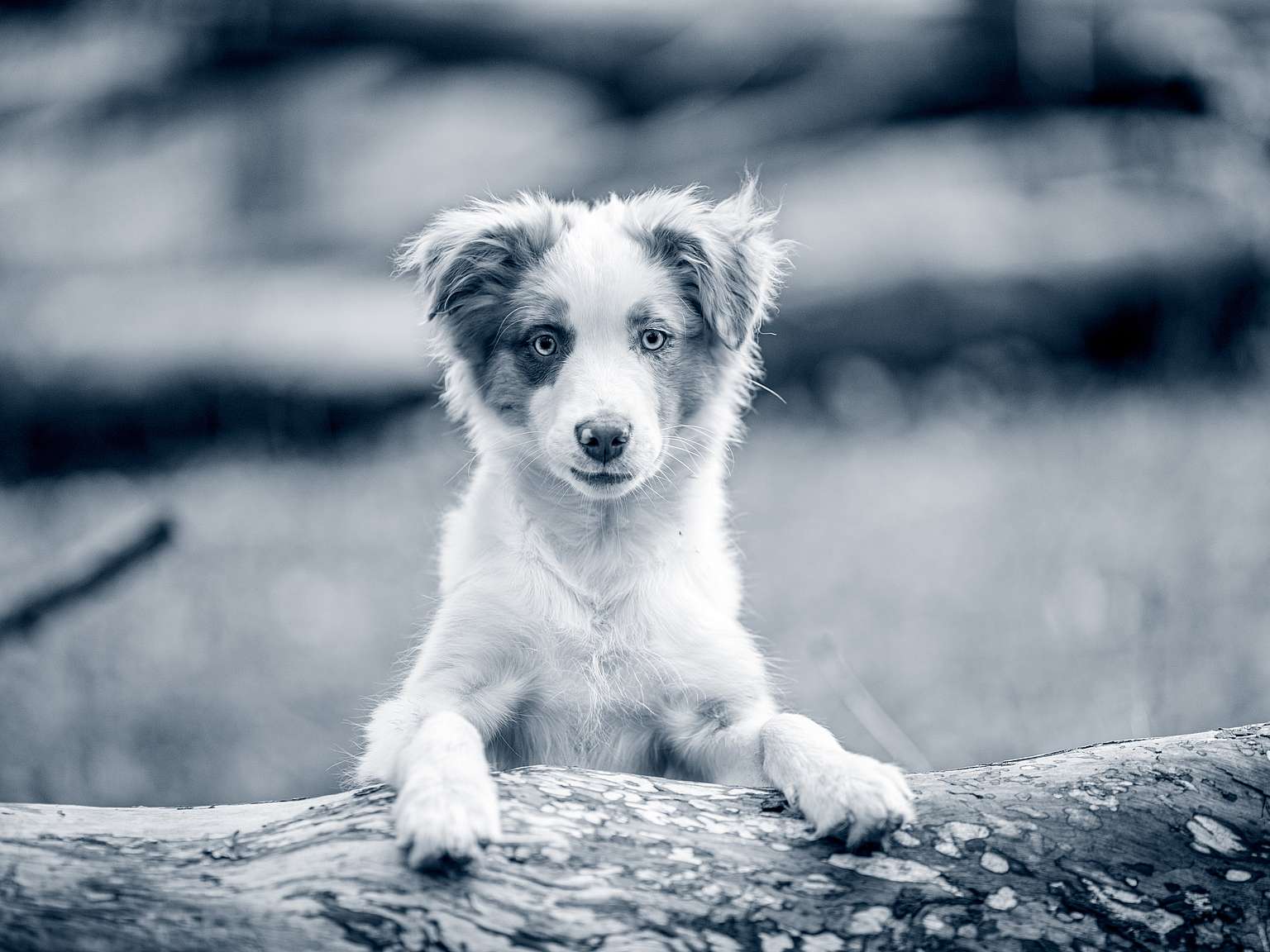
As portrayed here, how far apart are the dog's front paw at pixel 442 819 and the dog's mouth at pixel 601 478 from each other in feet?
3.66

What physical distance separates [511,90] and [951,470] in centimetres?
436

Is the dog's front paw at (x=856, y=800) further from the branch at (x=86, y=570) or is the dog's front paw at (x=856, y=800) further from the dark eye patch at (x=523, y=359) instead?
the branch at (x=86, y=570)

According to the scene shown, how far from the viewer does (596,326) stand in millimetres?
3406

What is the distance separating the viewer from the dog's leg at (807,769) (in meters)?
2.30

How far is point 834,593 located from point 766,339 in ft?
7.25

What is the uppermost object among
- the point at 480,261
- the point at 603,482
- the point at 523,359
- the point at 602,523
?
the point at 480,261

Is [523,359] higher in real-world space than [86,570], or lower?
higher

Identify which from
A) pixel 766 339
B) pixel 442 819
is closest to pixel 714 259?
pixel 442 819

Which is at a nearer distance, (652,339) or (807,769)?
(807,769)

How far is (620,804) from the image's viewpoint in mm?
2344

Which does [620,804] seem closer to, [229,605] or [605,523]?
[605,523]

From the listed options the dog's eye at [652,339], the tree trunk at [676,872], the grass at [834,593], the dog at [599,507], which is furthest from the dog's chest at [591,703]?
the grass at [834,593]

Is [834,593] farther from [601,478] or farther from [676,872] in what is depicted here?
[676,872]

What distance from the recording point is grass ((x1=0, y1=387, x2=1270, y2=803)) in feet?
17.1
